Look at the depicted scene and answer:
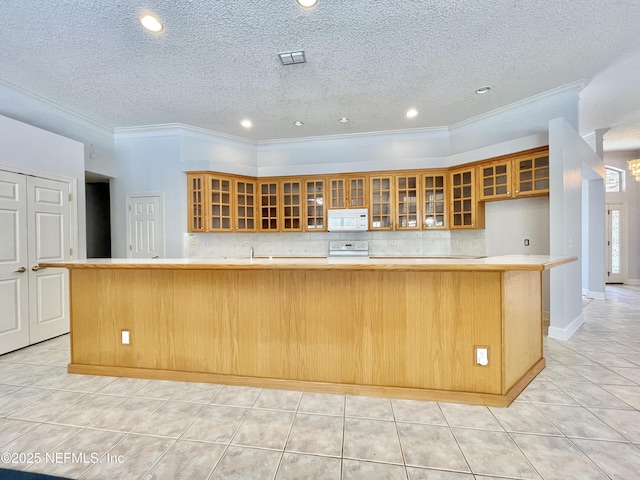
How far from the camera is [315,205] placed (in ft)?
16.2

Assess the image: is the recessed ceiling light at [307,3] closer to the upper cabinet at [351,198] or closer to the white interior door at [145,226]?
the upper cabinet at [351,198]

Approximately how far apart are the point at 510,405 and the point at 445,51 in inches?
117

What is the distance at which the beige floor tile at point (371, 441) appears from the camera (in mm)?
1481

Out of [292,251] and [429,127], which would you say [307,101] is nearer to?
[429,127]

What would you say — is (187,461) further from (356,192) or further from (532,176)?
(532,176)

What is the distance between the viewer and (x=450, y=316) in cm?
195

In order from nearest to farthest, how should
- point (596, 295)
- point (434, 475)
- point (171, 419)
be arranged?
point (434, 475) < point (171, 419) < point (596, 295)

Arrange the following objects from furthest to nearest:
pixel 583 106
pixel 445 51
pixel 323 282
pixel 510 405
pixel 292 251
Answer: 1. pixel 292 251
2. pixel 583 106
3. pixel 445 51
4. pixel 323 282
5. pixel 510 405

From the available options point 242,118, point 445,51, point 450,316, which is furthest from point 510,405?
point 242,118

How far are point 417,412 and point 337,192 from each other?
11.8ft

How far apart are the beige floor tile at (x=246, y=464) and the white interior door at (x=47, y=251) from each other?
3141mm

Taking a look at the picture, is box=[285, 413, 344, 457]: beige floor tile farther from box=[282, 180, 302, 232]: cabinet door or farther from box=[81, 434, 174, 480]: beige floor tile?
box=[282, 180, 302, 232]: cabinet door

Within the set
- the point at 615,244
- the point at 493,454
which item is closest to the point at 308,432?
the point at 493,454

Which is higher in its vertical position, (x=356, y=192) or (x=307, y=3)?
(x=307, y=3)
